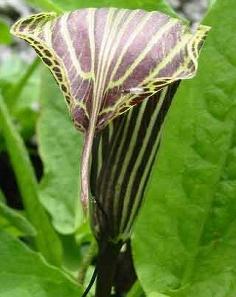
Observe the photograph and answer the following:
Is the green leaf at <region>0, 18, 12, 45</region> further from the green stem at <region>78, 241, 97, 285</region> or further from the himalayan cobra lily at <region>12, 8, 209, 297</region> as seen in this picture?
the himalayan cobra lily at <region>12, 8, 209, 297</region>

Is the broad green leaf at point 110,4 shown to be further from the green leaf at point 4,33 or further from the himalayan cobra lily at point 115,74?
the green leaf at point 4,33

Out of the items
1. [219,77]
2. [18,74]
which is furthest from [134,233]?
[18,74]

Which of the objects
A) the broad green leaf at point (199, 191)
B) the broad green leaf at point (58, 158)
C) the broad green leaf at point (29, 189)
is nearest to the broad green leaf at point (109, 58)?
the broad green leaf at point (199, 191)

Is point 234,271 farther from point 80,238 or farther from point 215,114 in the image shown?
point 80,238

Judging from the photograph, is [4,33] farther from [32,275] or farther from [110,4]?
[32,275]

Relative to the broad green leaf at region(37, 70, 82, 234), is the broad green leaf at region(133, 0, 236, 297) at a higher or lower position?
higher

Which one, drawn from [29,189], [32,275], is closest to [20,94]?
[29,189]

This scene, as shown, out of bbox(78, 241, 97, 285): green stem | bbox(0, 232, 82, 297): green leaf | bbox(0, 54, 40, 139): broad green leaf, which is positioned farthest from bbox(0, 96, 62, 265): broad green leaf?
bbox(0, 54, 40, 139): broad green leaf
